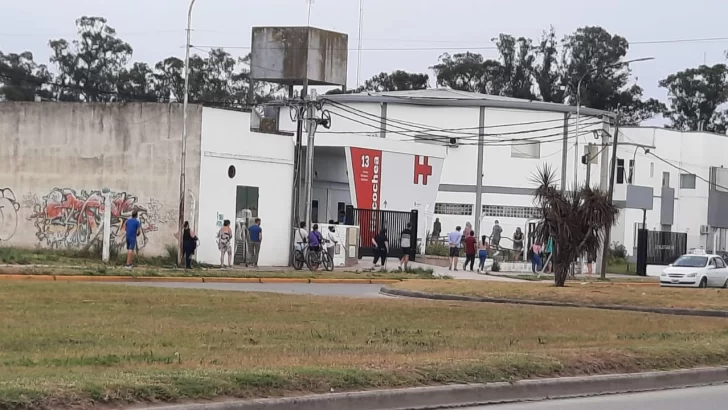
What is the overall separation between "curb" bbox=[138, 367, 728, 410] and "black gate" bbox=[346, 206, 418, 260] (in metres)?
32.6

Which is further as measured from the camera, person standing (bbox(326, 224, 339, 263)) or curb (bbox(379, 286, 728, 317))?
person standing (bbox(326, 224, 339, 263))

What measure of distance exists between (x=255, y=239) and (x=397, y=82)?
73.8m

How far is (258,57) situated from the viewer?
50406mm

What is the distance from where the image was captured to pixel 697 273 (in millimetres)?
41156

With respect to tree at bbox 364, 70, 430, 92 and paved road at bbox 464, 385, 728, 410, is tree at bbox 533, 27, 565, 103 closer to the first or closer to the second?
tree at bbox 364, 70, 430, 92

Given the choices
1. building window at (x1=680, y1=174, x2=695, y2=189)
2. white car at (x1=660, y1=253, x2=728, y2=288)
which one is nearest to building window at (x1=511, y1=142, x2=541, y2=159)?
building window at (x1=680, y1=174, x2=695, y2=189)

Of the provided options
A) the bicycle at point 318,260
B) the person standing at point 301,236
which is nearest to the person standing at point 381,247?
the bicycle at point 318,260

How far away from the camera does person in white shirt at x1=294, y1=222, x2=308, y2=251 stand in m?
39.8

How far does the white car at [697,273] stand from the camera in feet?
135

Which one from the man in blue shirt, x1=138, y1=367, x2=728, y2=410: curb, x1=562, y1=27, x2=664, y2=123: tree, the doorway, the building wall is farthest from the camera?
x1=562, y1=27, x2=664, y2=123: tree

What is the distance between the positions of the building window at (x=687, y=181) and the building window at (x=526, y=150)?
16.0 meters

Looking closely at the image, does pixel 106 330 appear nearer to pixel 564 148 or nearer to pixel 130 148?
pixel 130 148

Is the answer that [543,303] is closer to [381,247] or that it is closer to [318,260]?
[318,260]

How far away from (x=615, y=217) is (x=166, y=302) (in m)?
14.9
